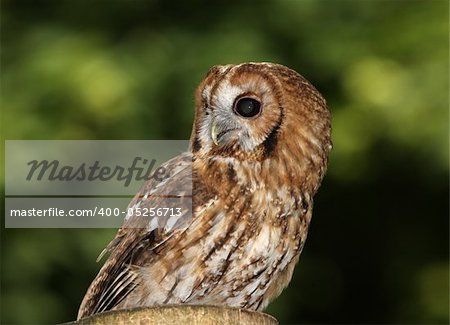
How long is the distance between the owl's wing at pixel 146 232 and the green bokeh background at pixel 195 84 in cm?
140

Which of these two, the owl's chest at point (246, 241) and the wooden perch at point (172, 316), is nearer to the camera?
the wooden perch at point (172, 316)

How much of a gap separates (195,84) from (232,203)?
1606mm

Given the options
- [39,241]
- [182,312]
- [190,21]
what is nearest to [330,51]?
[190,21]

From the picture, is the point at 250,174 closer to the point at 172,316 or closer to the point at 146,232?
the point at 146,232

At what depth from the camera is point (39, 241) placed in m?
5.15

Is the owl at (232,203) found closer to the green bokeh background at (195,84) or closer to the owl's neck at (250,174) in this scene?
the owl's neck at (250,174)

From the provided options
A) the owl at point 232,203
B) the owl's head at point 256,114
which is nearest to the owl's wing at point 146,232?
the owl at point 232,203

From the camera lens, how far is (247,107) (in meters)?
3.43

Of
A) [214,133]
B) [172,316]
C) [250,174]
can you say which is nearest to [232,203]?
[250,174]

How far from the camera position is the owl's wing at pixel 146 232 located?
11.1 feet

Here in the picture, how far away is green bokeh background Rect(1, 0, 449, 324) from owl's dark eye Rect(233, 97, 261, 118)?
1.46m

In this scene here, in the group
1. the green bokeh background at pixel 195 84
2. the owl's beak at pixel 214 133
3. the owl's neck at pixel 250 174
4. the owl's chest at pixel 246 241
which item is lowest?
the owl's chest at pixel 246 241

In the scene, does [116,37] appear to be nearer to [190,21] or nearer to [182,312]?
[190,21]

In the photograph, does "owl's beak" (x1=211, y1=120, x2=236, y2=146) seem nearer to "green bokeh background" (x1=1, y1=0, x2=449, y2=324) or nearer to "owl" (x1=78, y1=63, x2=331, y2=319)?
"owl" (x1=78, y1=63, x2=331, y2=319)
